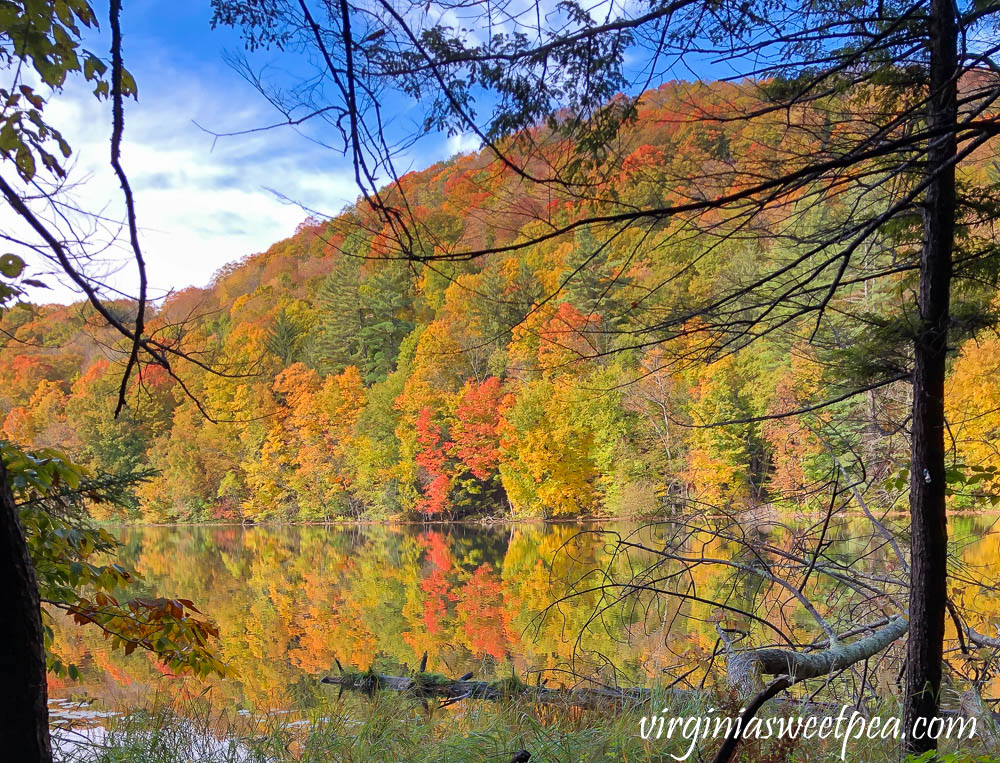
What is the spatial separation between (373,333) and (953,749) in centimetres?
3846

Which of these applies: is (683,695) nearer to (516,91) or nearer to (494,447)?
(516,91)

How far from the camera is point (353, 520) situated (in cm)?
3688

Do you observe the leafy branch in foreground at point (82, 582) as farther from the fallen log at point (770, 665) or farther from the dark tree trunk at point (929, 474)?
the dark tree trunk at point (929, 474)

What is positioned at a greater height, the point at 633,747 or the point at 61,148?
the point at 61,148

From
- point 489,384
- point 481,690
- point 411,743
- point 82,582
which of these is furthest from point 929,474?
point 489,384

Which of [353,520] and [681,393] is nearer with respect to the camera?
[681,393]

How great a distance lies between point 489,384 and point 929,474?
28052 millimetres

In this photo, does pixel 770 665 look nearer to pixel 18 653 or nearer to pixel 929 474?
pixel 929 474

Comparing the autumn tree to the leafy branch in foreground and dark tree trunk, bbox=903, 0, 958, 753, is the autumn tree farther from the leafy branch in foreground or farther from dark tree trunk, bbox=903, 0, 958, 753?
the leafy branch in foreground

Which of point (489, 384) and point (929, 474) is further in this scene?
point (489, 384)

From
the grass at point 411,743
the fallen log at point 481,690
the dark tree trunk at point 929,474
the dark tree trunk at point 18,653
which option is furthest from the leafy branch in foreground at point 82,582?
the dark tree trunk at point 929,474

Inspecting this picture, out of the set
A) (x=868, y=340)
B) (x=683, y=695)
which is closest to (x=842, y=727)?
(x=683, y=695)

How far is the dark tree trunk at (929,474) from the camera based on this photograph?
9.32 ft

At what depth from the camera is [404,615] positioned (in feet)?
43.7
